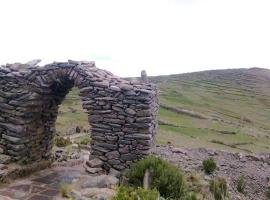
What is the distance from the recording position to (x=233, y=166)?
17.8 meters

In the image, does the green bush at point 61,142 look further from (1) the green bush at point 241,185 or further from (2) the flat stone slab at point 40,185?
(1) the green bush at point 241,185

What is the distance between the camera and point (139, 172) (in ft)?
35.2

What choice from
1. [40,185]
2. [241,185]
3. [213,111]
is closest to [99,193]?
[40,185]

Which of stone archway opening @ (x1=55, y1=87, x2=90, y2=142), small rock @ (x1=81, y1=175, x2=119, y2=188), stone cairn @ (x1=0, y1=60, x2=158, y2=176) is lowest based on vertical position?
stone archway opening @ (x1=55, y1=87, x2=90, y2=142)

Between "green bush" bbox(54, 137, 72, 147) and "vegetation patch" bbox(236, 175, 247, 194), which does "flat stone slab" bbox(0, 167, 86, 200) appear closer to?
"green bush" bbox(54, 137, 72, 147)

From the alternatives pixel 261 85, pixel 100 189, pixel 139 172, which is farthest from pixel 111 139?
pixel 261 85

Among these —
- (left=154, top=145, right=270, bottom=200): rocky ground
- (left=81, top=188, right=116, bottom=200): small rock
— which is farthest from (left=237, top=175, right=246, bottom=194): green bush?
(left=81, top=188, right=116, bottom=200): small rock

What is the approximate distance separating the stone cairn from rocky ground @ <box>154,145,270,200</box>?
372cm

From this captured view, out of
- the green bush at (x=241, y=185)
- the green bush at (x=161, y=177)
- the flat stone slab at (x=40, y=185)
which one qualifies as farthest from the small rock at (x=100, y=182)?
the green bush at (x=241, y=185)

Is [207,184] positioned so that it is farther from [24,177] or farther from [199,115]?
[199,115]

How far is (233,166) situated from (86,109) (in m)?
7.92

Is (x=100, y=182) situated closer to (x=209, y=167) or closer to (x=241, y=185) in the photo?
(x=209, y=167)

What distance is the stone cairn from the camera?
12.0m

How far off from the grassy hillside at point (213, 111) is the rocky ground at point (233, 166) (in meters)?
4.74
